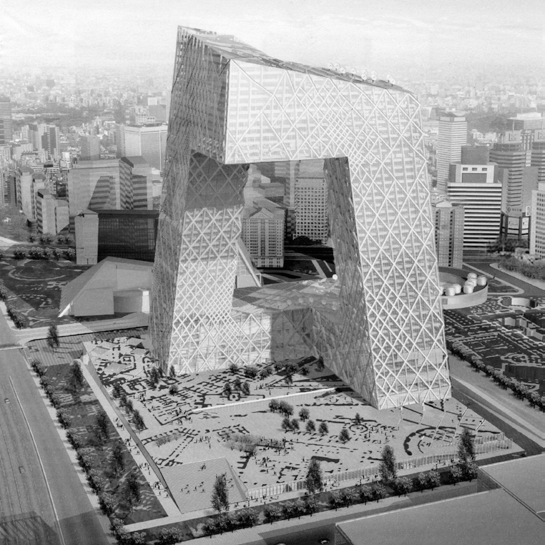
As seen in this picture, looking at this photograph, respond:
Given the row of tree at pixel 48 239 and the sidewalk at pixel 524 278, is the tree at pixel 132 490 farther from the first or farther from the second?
the row of tree at pixel 48 239

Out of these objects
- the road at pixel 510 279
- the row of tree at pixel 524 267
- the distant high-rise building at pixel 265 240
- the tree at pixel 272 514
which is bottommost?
the tree at pixel 272 514

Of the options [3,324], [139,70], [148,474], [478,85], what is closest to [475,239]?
[478,85]

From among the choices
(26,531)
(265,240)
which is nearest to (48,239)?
(265,240)

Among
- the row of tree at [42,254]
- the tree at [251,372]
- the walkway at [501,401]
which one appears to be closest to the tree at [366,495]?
the walkway at [501,401]

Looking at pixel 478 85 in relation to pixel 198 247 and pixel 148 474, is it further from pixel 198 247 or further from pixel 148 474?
pixel 148 474

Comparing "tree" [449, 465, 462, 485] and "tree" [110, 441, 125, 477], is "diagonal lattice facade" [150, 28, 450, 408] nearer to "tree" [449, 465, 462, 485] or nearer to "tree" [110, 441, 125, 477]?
"tree" [449, 465, 462, 485]

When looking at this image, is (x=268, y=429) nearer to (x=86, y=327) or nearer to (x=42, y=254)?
(x=86, y=327)

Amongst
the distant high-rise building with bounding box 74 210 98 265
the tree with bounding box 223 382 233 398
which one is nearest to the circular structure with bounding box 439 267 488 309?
the tree with bounding box 223 382 233 398
